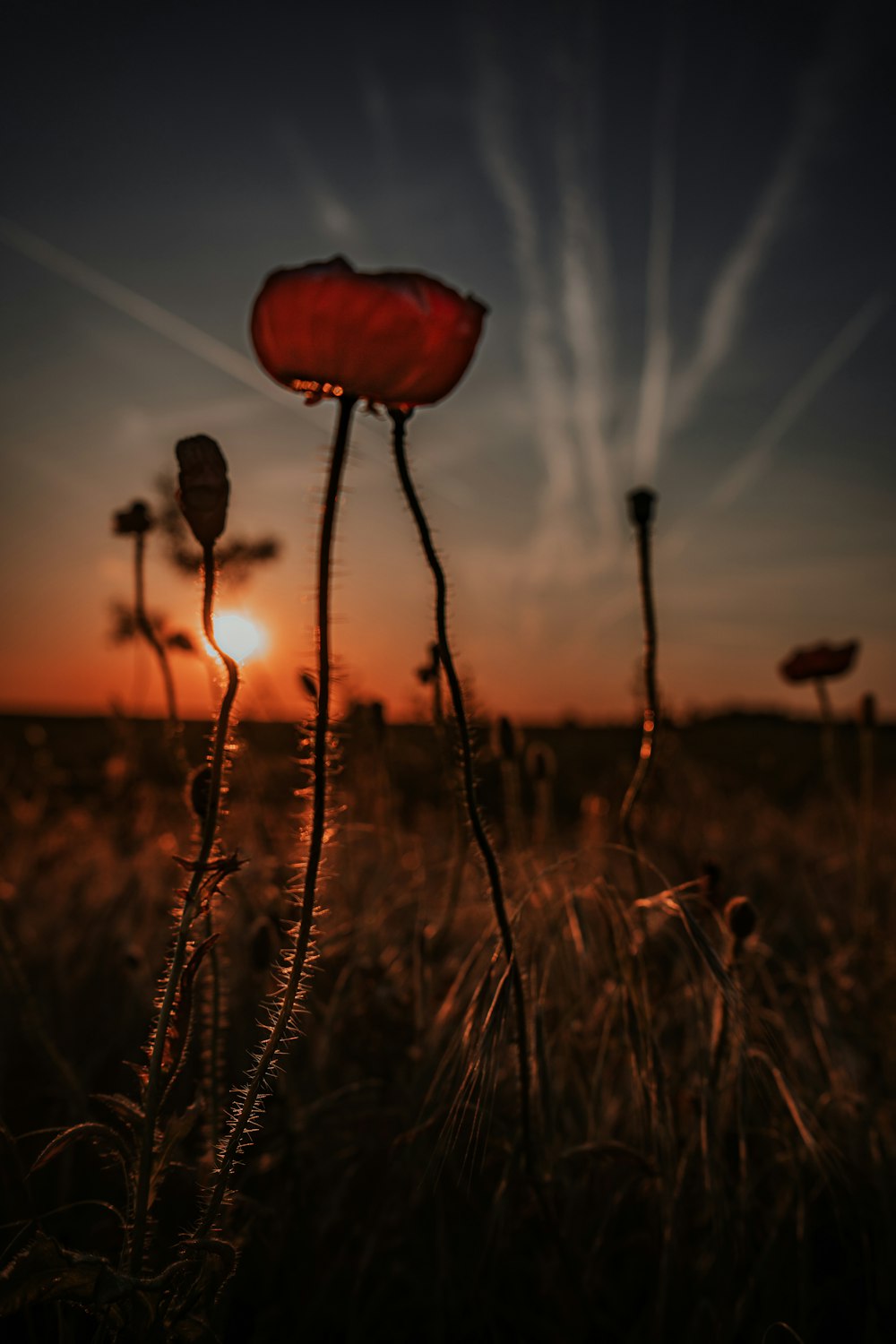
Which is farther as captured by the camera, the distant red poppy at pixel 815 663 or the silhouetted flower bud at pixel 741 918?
the distant red poppy at pixel 815 663

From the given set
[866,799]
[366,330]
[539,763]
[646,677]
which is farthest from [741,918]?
[866,799]

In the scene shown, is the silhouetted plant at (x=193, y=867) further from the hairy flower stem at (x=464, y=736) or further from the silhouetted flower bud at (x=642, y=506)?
the silhouetted flower bud at (x=642, y=506)

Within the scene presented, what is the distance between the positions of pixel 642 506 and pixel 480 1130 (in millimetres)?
1033

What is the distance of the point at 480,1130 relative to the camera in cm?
141

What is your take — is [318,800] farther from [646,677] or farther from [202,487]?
[646,677]

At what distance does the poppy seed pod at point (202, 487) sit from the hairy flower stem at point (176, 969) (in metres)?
0.03

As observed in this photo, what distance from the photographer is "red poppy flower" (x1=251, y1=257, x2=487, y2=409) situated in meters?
0.91

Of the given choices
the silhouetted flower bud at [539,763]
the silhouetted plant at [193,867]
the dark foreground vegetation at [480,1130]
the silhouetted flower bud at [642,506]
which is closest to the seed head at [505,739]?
the dark foreground vegetation at [480,1130]

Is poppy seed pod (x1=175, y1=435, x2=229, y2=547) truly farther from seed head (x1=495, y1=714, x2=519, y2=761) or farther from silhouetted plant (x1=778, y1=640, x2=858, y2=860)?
silhouetted plant (x1=778, y1=640, x2=858, y2=860)

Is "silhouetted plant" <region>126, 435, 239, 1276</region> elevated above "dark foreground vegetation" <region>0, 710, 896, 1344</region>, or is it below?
above

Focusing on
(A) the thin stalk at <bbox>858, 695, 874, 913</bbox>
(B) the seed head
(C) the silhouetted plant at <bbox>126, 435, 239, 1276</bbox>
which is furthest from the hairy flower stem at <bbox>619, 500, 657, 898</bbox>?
A: (A) the thin stalk at <bbox>858, 695, 874, 913</bbox>

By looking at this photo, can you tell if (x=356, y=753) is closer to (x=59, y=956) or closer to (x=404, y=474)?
(x=59, y=956)

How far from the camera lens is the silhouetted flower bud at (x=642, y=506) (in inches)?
55.7

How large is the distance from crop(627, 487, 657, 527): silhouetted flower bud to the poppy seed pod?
747 mm
